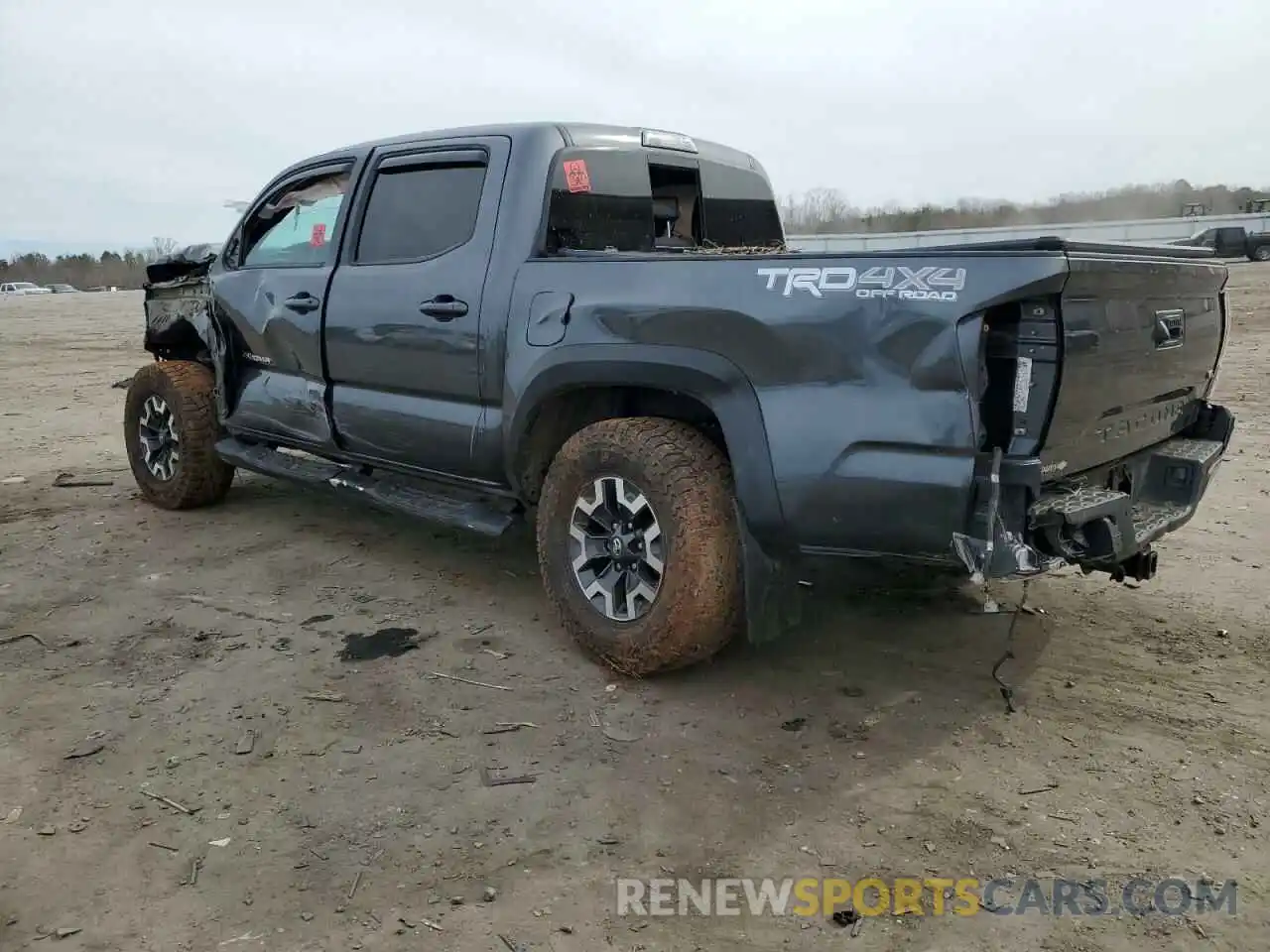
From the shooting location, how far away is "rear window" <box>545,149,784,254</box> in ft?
13.0

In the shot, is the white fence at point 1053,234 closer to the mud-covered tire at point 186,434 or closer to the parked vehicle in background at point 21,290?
the mud-covered tire at point 186,434

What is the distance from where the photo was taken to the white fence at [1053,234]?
356 centimetres

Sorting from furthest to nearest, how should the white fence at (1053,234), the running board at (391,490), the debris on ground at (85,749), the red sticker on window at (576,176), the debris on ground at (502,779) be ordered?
the running board at (391,490), the red sticker on window at (576,176), the white fence at (1053,234), the debris on ground at (85,749), the debris on ground at (502,779)

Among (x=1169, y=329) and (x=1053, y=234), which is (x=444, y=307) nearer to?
(x=1053, y=234)

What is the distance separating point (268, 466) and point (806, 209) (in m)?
7.59

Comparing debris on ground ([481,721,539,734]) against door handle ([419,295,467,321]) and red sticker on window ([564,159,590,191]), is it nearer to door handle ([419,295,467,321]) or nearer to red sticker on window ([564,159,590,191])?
door handle ([419,295,467,321])

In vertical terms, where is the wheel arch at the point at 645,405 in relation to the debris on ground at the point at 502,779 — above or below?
above

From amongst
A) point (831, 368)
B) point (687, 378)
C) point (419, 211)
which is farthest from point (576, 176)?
point (831, 368)

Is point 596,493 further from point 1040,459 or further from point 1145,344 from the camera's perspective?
point 1145,344

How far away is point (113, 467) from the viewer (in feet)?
24.1

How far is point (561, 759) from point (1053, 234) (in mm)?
2613

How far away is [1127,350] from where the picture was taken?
301 centimetres

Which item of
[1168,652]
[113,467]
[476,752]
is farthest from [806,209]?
[476,752]


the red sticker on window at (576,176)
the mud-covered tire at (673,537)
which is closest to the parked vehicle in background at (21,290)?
the red sticker on window at (576,176)
